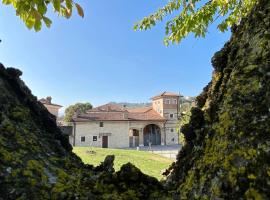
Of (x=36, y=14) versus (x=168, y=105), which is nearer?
(x=36, y=14)

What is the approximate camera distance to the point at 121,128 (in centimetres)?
6094

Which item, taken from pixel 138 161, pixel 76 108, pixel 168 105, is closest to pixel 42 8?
pixel 138 161

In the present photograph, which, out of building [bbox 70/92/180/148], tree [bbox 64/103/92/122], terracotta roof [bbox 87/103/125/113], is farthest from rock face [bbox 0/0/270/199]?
tree [bbox 64/103/92/122]

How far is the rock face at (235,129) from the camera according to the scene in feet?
3.73

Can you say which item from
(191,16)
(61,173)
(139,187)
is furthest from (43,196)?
(191,16)

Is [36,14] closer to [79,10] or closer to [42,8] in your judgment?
[42,8]

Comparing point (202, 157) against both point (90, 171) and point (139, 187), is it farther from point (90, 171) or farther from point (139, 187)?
point (90, 171)

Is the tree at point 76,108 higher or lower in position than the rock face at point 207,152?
higher

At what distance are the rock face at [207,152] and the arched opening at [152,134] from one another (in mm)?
62152

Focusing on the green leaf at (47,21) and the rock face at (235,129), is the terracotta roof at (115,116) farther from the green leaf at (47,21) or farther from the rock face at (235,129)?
the rock face at (235,129)

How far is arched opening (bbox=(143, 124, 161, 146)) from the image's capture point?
6401cm

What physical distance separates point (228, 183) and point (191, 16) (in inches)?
235

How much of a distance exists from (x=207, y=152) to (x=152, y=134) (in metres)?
64.2

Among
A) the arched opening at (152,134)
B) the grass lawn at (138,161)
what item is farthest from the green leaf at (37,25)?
the arched opening at (152,134)
